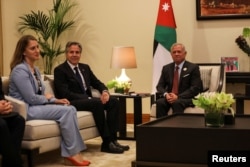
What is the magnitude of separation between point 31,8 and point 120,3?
1.46m

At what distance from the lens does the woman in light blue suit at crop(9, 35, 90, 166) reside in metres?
4.04

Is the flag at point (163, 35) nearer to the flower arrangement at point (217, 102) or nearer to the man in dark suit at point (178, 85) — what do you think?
the man in dark suit at point (178, 85)

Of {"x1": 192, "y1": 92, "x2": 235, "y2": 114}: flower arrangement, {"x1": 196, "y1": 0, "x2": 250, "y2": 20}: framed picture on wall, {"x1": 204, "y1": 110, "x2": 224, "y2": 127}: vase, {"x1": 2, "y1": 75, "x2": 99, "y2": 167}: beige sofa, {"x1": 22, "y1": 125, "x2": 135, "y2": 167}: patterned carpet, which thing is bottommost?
{"x1": 22, "y1": 125, "x2": 135, "y2": 167}: patterned carpet

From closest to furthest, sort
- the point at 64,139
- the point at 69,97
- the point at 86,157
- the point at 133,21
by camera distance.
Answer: the point at 64,139, the point at 86,157, the point at 69,97, the point at 133,21

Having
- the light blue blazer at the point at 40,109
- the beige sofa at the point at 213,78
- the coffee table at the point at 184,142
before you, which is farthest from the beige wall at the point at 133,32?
the coffee table at the point at 184,142

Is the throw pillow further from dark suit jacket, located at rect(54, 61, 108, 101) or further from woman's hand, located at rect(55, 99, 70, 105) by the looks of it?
woman's hand, located at rect(55, 99, 70, 105)

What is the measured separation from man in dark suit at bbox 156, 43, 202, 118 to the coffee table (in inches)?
78.9

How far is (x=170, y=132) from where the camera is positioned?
9.34 ft

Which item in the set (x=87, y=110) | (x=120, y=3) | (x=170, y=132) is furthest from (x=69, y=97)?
(x=120, y=3)

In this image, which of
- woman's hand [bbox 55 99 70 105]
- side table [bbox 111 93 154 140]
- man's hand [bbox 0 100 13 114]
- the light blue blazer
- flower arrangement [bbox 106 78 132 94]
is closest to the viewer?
man's hand [bbox 0 100 13 114]

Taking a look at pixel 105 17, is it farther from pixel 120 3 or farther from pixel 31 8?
pixel 31 8

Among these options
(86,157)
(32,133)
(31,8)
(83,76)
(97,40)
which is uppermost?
(31,8)

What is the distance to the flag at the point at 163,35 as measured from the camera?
20.2 ft

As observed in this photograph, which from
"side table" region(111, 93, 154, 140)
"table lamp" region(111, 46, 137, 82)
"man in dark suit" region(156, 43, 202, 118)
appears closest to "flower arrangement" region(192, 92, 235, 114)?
"man in dark suit" region(156, 43, 202, 118)
